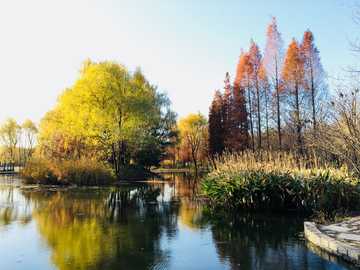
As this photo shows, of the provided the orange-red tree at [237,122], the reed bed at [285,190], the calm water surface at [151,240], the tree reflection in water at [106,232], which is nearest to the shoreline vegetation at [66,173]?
the tree reflection in water at [106,232]

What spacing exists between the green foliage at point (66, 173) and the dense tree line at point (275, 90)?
12.9 m

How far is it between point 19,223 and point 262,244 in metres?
5.90

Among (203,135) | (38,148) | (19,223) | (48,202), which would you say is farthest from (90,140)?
(203,135)

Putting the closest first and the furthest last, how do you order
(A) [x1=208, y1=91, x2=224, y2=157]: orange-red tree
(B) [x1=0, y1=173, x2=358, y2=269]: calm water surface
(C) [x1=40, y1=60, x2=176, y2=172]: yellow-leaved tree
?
1. (B) [x1=0, y1=173, x2=358, y2=269]: calm water surface
2. (C) [x1=40, y1=60, x2=176, y2=172]: yellow-leaved tree
3. (A) [x1=208, y1=91, x2=224, y2=157]: orange-red tree

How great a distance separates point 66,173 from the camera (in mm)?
16828

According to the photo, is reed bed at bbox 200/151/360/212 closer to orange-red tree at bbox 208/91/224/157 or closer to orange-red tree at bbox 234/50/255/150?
orange-red tree at bbox 234/50/255/150

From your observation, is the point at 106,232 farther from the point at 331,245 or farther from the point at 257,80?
the point at 257,80

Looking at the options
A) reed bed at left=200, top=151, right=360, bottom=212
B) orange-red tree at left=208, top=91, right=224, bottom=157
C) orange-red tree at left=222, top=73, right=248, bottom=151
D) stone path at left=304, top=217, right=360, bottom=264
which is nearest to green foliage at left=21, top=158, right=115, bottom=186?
reed bed at left=200, top=151, right=360, bottom=212

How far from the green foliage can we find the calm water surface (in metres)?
7.73

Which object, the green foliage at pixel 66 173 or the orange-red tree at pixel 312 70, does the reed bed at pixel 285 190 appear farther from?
the orange-red tree at pixel 312 70

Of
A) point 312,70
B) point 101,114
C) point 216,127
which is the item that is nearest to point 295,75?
point 312,70

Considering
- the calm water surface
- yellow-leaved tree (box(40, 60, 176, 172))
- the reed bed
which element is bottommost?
the calm water surface

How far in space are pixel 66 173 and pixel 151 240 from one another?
42.2 feet

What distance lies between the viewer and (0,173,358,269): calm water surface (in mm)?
4418
